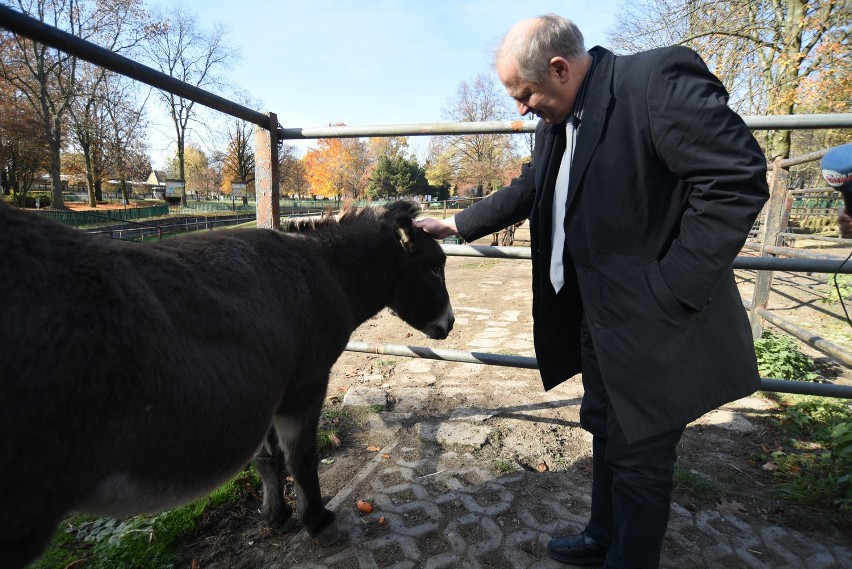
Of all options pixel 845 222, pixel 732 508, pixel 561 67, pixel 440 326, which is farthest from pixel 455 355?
pixel 845 222

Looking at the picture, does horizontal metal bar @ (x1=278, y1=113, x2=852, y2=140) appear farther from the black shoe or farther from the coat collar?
the black shoe

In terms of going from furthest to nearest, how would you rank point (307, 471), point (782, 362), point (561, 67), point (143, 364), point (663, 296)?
point (782, 362) < point (307, 471) < point (561, 67) < point (663, 296) < point (143, 364)

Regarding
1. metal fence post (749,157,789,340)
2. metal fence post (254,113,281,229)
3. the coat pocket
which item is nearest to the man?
the coat pocket

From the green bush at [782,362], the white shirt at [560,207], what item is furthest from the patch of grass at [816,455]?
the white shirt at [560,207]

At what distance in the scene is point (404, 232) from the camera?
3084 mm

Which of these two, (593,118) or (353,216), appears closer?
(593,118)

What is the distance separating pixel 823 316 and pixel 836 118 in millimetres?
7515

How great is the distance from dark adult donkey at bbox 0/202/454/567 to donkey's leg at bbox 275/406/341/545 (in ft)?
0.04

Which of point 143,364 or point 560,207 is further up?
point 560,207

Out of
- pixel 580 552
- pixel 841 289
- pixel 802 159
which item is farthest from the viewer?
pixel 841 289

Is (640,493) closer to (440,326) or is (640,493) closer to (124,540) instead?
(440,326)

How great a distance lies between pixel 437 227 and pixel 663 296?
1.74 meters

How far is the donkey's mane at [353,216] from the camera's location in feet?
9.51

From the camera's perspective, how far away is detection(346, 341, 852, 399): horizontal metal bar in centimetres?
286
